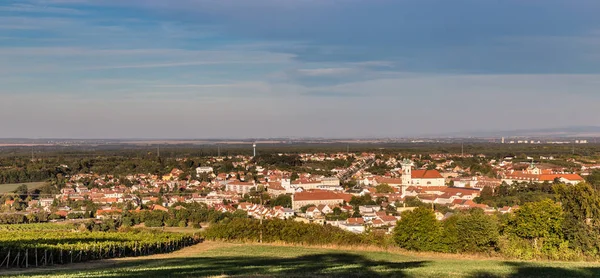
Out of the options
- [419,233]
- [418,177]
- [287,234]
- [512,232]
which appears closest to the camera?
[512,232]

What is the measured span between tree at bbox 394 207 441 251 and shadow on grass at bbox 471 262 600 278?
1419cm

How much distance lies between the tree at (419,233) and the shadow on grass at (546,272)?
559 inches

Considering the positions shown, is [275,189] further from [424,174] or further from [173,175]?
[173,175]

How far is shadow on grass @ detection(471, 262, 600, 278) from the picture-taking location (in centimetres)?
1512

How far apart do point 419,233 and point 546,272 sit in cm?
1622

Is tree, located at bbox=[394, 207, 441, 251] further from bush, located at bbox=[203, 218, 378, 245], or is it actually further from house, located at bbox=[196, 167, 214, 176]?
house, located at bbox=[196, 167, 214, 176]

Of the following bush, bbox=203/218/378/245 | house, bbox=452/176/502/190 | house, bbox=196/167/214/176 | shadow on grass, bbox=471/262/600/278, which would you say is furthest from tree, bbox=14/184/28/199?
shadow on grass, bbox=471/262/600/278

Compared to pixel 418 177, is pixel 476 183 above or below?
below

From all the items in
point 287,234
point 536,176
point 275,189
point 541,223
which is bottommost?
point 275,189

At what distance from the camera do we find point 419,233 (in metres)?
32.0

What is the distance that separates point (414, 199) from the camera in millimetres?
78438

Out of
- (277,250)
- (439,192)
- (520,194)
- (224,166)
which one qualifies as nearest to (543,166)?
(439,192)

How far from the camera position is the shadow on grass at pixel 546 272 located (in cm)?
1512

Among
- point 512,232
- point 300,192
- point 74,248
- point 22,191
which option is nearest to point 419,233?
point 512,232
